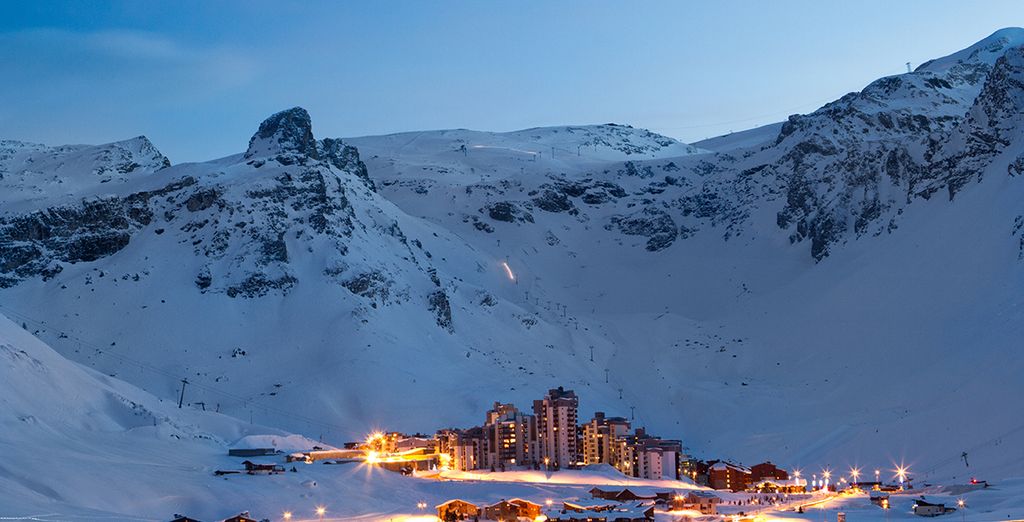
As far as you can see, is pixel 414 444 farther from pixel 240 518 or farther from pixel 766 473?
pixel 240 518

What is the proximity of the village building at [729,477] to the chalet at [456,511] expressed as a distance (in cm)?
3276

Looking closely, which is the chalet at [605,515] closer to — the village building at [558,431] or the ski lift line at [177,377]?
the village building at [558,431]

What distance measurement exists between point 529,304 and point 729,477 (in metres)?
61.8

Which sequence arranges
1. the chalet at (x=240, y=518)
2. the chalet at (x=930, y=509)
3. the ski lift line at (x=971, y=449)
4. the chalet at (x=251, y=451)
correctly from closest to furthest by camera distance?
the chalet at (x=240, y=518) < the chalet at (x=930, y=509) < the chalet at (x=251, y=451) < the ski lift line at (x=971, y=449)

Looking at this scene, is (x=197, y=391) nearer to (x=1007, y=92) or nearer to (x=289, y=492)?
(x=289, y=492)

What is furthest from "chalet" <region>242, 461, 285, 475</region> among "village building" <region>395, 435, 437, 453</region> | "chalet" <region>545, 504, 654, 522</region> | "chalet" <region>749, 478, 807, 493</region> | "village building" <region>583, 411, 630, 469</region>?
"village building" <region>583, 411, 630, 469</region>

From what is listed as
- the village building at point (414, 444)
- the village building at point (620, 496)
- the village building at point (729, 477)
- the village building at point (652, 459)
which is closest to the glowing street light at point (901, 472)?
the village building at point (729, 477)

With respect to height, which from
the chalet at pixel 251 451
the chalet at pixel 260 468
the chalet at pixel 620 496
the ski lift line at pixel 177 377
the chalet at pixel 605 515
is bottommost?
the chalet at pixel 605 515

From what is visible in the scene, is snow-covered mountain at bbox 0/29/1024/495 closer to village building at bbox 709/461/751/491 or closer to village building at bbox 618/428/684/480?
village building at bbox 709/461/751/491

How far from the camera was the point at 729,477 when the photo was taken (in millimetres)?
102312

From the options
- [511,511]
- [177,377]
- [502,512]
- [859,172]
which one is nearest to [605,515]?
[511,511]

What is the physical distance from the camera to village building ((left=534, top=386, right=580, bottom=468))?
A: 107625 mm

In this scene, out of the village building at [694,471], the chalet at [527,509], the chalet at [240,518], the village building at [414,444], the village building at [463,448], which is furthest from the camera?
the village building at [694,471]

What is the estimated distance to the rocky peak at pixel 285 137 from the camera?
158625 millimetres
